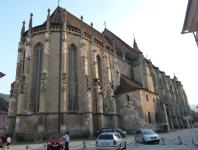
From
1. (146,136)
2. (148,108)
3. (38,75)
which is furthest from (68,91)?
(148,108)

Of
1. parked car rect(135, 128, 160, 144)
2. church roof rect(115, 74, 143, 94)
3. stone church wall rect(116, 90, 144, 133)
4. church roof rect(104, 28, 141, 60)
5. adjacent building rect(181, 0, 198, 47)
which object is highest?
church roof rect(104, 28, 141, 60)

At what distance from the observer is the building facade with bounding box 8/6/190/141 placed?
66.4 feet

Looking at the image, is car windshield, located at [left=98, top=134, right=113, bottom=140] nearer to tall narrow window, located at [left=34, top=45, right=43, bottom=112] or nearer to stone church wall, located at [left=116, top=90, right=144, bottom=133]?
tall narrow window, located at [left=34, top=45, right=43, bottom=112]

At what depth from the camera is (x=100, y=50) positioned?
30.0m

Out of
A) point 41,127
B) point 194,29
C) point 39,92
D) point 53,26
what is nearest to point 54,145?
point 41,127

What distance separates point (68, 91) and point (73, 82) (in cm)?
157

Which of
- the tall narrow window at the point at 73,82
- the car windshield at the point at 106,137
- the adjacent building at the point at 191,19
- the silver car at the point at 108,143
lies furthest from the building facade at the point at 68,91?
the adjacent building at the point at 191,19

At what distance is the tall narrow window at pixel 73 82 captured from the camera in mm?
22203

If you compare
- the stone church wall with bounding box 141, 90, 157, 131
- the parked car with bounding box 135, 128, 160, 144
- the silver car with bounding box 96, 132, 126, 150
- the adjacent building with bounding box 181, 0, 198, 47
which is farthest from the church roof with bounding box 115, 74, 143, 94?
the adjacent building with bounding box 181, 0, 198, 47

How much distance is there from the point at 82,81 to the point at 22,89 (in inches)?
319

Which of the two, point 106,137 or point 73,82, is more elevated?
point 73,82

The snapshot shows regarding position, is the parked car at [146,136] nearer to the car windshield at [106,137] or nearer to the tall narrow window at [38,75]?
the car windshield at [106,137]

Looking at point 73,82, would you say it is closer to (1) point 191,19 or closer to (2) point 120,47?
(1) point 191,19

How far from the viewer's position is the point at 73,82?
76.2 feet
